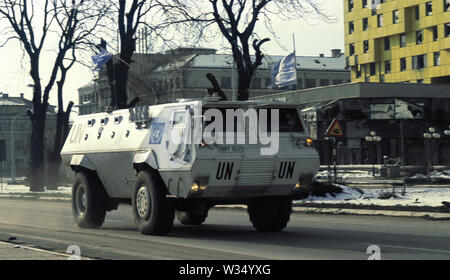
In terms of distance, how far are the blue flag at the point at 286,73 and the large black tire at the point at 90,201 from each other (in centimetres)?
1468

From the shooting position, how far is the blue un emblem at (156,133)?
15648mm

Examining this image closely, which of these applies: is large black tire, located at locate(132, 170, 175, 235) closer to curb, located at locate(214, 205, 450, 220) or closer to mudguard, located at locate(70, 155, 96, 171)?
mudguard, located at locate(70, 155, 96, 171)

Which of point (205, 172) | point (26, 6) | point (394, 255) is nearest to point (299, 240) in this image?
point (205, 172)

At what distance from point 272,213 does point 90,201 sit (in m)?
4.09

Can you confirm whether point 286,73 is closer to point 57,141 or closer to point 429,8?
point 57,141

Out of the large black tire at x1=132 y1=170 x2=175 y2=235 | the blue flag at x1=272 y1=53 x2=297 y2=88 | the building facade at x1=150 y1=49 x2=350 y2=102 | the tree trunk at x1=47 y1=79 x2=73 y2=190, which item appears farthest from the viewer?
the building facade at x1=150 y1=49 x2=350 y2=102

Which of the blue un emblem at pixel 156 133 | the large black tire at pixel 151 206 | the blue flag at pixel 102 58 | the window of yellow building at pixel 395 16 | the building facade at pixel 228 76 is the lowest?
the large black tire at pixel 151 206

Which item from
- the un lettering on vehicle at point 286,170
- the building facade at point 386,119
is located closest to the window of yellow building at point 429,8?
the building facade at point 386,119

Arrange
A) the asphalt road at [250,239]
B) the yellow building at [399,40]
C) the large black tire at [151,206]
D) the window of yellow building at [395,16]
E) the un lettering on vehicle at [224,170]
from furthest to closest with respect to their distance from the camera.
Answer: the window of yellow building at [395,16] → the yellow building at [399,40] → the large black tire at [151,206] → the un lettering on vehicle at [224,170] → the asphalt road at [250,239]

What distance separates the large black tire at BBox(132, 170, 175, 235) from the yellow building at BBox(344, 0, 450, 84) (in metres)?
74.4

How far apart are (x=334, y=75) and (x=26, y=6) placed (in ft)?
285

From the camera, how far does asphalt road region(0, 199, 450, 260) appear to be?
40.0 ft

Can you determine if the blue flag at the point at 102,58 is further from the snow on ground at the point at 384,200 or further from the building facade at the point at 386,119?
the building facade at the point at 386,119

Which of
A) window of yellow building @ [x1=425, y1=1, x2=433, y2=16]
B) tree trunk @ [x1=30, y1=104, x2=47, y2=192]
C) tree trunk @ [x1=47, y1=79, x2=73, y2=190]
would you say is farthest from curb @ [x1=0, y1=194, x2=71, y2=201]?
window of yellow building @ [x1=425, y1=1, x2=433, y2=16]
